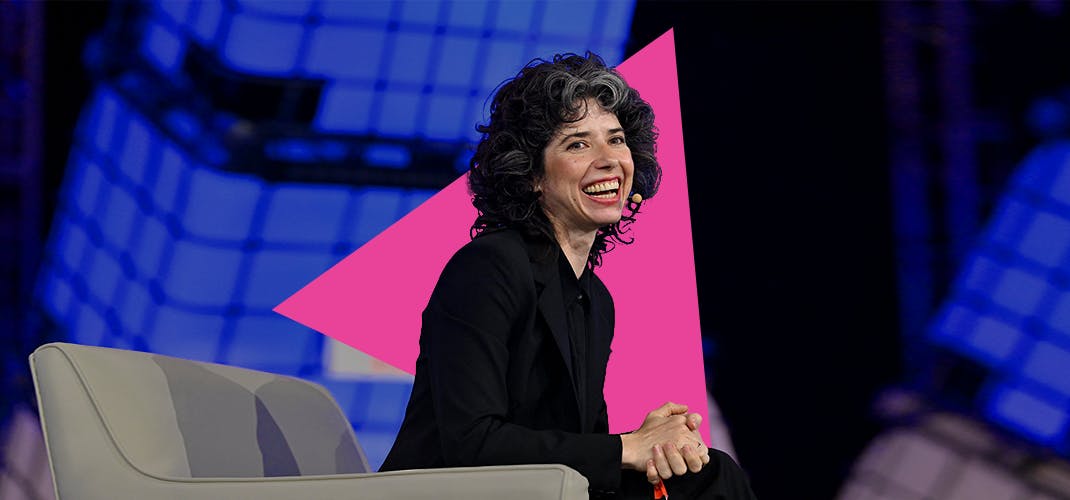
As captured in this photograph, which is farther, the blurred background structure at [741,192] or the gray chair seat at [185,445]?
the blurred background structure at [741,192]

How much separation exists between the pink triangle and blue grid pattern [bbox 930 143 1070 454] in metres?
3.02

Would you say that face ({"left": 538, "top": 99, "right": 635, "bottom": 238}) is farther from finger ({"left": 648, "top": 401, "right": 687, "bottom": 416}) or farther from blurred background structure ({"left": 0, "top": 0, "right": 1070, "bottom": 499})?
blurred background structure ({"left": 0, "top": 0, "right": 1070, "bottom": 499})

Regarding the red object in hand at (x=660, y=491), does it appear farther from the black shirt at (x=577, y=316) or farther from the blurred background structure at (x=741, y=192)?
the blurred background structure at (x=741, y=192)

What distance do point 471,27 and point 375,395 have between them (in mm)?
1960

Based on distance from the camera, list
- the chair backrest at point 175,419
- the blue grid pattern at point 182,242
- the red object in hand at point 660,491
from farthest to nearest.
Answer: the blue grid pattern at point 182,242 → the red object in hand at point 660,491 → the chair backrest at point 175,419

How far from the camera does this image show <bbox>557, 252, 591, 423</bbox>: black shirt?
1.53 m

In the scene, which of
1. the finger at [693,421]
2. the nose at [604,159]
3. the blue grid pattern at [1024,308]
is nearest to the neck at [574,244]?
the nose at [604,159]

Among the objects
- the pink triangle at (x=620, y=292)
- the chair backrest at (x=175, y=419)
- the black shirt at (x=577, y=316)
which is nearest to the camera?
the chair backrest at (x=175, y=419)

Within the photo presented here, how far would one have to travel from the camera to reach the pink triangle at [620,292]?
2221mm

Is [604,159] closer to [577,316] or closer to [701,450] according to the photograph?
[577,316]

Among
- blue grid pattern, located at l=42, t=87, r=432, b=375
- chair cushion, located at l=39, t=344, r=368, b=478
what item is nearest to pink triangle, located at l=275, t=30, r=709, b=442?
chair cushion, located at l=39, t=344, r=368, b=478

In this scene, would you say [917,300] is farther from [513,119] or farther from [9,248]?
[9,248]

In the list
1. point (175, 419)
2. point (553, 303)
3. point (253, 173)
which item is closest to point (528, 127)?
point (553, 303)

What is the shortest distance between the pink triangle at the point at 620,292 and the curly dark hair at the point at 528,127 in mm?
573
